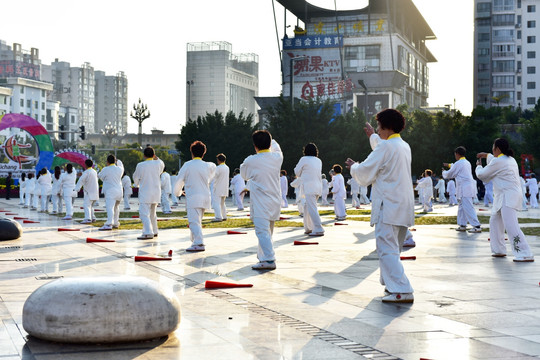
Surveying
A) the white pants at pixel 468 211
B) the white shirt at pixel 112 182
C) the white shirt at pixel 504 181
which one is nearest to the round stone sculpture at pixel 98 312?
the white shirt at pixel 504 181

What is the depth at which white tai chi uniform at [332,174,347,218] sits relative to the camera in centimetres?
2455

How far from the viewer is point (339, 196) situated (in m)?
25.2

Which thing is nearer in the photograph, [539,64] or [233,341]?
[233,341]

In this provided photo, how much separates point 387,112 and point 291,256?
15.6 feet

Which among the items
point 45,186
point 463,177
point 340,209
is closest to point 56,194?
point 45,186

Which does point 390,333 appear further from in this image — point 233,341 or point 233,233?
point 233,233

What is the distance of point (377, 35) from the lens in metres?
92.2

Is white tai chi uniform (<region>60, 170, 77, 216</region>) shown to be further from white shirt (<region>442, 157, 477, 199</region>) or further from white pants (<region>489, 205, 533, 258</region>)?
white pants (<region>489, 205, 533, 258</region>)

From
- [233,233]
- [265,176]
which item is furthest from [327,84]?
[265,176]

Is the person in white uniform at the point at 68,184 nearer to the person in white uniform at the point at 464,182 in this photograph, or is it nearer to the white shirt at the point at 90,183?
the white shirt at the point at 90,183

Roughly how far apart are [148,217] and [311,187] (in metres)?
3.76

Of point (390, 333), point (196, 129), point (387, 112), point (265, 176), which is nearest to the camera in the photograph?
point (390, 333)

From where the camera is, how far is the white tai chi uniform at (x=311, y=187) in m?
17.4

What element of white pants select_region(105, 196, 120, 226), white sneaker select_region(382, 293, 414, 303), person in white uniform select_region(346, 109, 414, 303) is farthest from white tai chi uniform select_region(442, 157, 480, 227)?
white sneaker select_region(382, 293, 414, 303)
